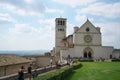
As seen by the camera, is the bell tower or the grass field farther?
the bell tower

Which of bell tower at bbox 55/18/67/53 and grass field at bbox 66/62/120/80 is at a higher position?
bell tower at bbox 55/18/67/53

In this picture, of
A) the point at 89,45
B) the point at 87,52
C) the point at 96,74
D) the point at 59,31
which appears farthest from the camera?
the point at 59,31

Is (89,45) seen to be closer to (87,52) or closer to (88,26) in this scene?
(87,52)

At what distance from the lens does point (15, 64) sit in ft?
134

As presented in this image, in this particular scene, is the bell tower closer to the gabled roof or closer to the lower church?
the lower church

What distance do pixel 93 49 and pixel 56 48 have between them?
19353mm

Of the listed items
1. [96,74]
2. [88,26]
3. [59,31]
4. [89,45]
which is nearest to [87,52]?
[89,45]

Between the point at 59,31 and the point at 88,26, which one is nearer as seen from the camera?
the point at 88,26

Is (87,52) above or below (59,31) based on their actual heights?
below

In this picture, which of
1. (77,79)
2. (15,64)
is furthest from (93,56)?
(77,79)

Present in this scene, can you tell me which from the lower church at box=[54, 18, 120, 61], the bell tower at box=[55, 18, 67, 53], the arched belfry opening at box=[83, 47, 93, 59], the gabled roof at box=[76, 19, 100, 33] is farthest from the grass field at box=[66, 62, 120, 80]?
the bell tower at box=[55, 18, 67, 53]

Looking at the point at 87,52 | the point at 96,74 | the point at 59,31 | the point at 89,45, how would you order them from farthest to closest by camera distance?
the point at 59,31 < the point at 89,45 < the point at 87,52 < the point at 96,74

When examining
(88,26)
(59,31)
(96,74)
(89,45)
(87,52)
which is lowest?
(96,74)

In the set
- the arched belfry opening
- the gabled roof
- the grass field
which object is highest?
the gabled roof
